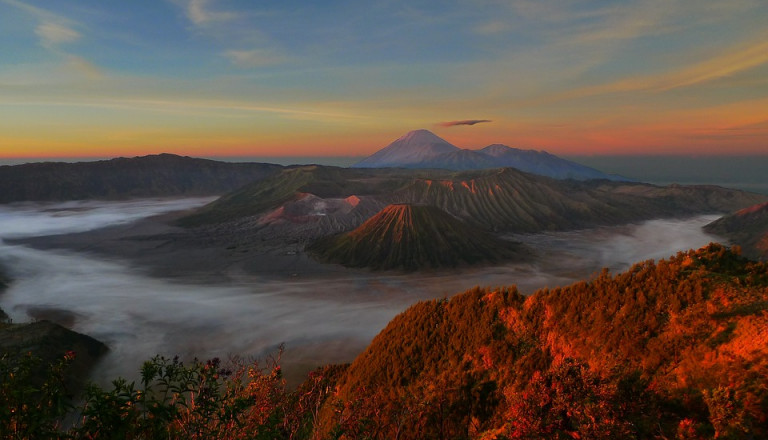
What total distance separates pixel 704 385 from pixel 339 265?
256 feet

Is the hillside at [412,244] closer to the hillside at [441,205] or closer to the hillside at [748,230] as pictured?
the hillside at [441,205]

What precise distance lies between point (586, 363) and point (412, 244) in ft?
249

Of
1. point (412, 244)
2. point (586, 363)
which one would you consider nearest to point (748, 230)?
point (412, 244)

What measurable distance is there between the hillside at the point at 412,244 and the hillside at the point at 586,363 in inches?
2405

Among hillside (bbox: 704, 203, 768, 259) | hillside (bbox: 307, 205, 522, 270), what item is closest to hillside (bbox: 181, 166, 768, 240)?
hillside (bbox: 307, 205, 522, 270)

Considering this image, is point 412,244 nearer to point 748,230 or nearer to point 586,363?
point 586,363

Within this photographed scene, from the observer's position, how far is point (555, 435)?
30.3 feet

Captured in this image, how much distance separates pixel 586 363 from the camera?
52.9ft

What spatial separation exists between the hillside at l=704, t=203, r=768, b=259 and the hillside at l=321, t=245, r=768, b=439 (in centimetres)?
9291

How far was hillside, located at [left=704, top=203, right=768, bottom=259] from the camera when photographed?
9001cm

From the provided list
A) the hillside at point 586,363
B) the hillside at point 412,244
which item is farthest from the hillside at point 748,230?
the hillside at point 586,363

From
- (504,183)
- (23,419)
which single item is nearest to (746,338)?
(23,419)

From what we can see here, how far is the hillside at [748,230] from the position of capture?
9001cm

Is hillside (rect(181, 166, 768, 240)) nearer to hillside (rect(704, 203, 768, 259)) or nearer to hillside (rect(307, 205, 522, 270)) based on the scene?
hillside (rect(307, 205, 522, 270))
